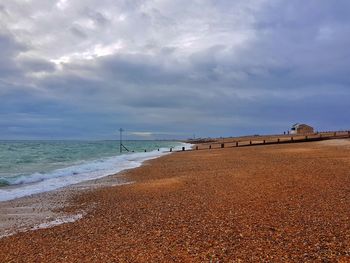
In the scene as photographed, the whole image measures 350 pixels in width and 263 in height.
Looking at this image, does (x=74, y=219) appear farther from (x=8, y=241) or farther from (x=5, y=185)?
(x=5, y=185)

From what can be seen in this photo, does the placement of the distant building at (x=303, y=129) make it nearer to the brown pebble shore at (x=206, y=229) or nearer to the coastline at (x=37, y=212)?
the brown pebble shore at (x=206, y=229)

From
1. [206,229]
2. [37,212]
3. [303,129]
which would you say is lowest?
[37,212]

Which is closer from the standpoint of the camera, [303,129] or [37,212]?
[37,212]

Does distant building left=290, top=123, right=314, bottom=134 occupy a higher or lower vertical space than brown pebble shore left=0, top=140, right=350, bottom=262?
higher

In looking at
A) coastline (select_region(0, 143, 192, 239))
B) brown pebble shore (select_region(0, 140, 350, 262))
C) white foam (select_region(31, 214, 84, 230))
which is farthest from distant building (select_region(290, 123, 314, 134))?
white foam (select_region(31, 214, 84, 230))

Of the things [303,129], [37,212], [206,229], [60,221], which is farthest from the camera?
[303,129]

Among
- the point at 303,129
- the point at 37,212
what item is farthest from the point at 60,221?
the point at 303,129

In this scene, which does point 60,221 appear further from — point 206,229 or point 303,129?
point 303,129

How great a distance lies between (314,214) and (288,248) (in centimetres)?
289

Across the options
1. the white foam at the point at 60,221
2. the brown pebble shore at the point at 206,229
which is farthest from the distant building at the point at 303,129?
the white foam at the point at 60,221

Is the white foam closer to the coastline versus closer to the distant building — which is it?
the coastline

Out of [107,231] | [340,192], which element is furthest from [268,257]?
[340,192]

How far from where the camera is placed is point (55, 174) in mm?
25156

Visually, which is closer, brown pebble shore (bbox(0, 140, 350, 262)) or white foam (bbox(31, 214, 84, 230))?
brown pebble shore (bbox(0, 140, 350, 262))
